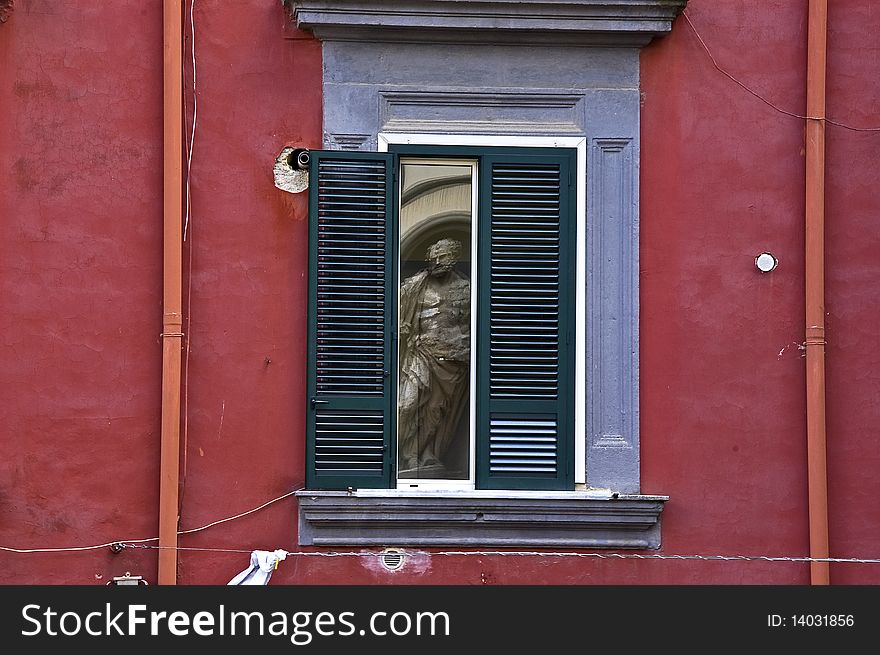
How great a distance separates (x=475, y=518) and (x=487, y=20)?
242cm

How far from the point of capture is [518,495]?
6.95m

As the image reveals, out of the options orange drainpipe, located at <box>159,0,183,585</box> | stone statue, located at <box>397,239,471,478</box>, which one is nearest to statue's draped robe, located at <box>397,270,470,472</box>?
stone statue, located at <box>397,239,471,478</box>

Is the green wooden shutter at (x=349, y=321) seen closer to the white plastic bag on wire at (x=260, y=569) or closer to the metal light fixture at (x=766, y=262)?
the white plastic bag on wire at (x=260, y=569)

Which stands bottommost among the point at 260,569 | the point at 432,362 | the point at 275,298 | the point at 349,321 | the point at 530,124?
the point at 260,569

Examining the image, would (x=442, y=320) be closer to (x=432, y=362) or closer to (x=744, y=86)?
(x=432, y=362)

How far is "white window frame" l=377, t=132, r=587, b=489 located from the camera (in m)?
7.12

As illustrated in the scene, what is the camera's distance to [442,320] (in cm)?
728

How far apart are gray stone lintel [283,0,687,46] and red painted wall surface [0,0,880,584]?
6.4 inches

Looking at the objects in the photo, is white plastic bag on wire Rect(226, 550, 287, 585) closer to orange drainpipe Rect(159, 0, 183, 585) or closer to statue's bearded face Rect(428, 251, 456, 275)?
orange drainpipe Rect(159, 0, 183, 585)

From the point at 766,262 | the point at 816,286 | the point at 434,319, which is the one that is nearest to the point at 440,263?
the point at 434,319

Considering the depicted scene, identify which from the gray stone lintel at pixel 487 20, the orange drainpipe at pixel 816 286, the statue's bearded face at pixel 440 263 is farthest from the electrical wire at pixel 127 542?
the orange drainpipe at pixel 816 286

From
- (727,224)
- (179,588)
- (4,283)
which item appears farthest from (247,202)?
(727,224)

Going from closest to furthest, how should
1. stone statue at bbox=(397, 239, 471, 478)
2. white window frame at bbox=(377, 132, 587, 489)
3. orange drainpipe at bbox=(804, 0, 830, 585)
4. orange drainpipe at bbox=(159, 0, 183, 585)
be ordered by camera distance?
orange drainpipe at bbox=(159, 0, 183, 585) → orange drainpipe at bbox=(804, 0, 830, 585) → white window frame at bbox=(377, 132, 587, 489) → stone statue at bbox=(397, 239, 471, 478)

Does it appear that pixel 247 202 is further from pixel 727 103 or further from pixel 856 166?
pixel 856 166
